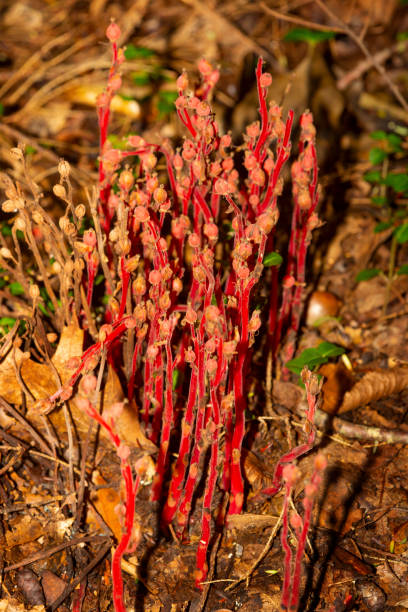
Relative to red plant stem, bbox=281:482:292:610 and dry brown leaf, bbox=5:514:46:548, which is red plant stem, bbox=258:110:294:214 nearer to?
red plant stem, bbox=281:482:292:610

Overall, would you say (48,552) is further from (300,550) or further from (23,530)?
(300,550)

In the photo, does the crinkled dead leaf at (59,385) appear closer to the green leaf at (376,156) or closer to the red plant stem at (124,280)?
the red plant stem at (124,280)

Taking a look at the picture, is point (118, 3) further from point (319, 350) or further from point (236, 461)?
point (236, 461)

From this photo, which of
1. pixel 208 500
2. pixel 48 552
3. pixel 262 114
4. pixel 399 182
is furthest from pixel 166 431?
pixel 399 182

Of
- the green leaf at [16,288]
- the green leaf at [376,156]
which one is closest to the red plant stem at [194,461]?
the green leaf at [16,288]

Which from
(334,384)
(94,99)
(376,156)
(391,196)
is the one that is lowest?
(334,384)

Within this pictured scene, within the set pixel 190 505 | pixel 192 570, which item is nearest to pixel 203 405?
pixel 190 505

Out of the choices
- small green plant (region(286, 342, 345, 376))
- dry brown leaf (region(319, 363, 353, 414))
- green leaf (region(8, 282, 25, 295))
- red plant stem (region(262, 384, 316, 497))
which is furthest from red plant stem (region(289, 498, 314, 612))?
green leaf (region(8, 282, 25, 295))
